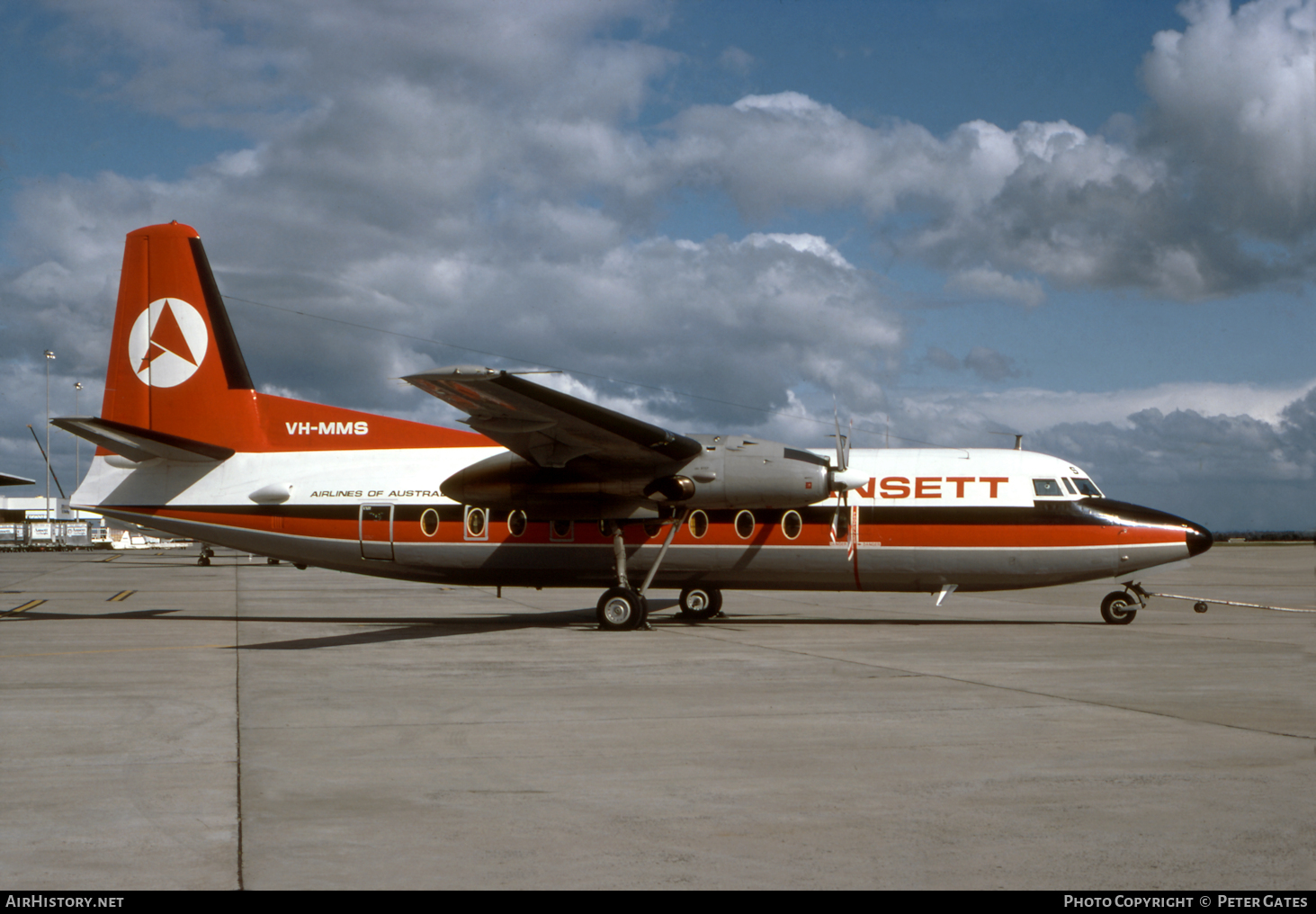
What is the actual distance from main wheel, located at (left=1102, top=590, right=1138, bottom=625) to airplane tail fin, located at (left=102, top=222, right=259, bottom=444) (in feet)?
54.7

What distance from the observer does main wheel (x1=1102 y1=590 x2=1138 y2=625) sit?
64.1 feet

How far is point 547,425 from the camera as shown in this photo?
16734 mm

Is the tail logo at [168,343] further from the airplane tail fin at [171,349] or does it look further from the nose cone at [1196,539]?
the nose cone at [1196,539]

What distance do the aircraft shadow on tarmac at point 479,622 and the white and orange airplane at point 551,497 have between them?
83cm

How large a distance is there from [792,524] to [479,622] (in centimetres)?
648

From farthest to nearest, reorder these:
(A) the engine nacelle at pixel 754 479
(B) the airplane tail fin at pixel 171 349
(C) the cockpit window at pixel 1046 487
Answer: (B) the airplane tail fin at pixel 171 349 → (C) the cockpit window at pixel 1046 487 → (A) the engine nacelle at pixel 754 479

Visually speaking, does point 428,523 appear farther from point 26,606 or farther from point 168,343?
point 26,606

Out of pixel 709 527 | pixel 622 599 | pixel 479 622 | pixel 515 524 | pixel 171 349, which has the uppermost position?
pixel 171 349

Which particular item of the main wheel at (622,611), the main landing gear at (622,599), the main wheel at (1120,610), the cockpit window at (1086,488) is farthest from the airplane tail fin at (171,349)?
the main wheel at (1120,610)

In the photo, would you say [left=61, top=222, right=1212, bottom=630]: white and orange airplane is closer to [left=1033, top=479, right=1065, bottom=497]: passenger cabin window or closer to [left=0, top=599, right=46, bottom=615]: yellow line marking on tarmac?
[left=1033, top=479, right=1065, bottom=497]: passenger cabin window

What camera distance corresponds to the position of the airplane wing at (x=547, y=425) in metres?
14.7

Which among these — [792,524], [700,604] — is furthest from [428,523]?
[792,524]

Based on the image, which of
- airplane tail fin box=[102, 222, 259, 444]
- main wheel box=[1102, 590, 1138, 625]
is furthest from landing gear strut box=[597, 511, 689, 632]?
main wheel box=[1102, 590, 1138, 625]

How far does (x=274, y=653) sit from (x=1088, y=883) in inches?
489
